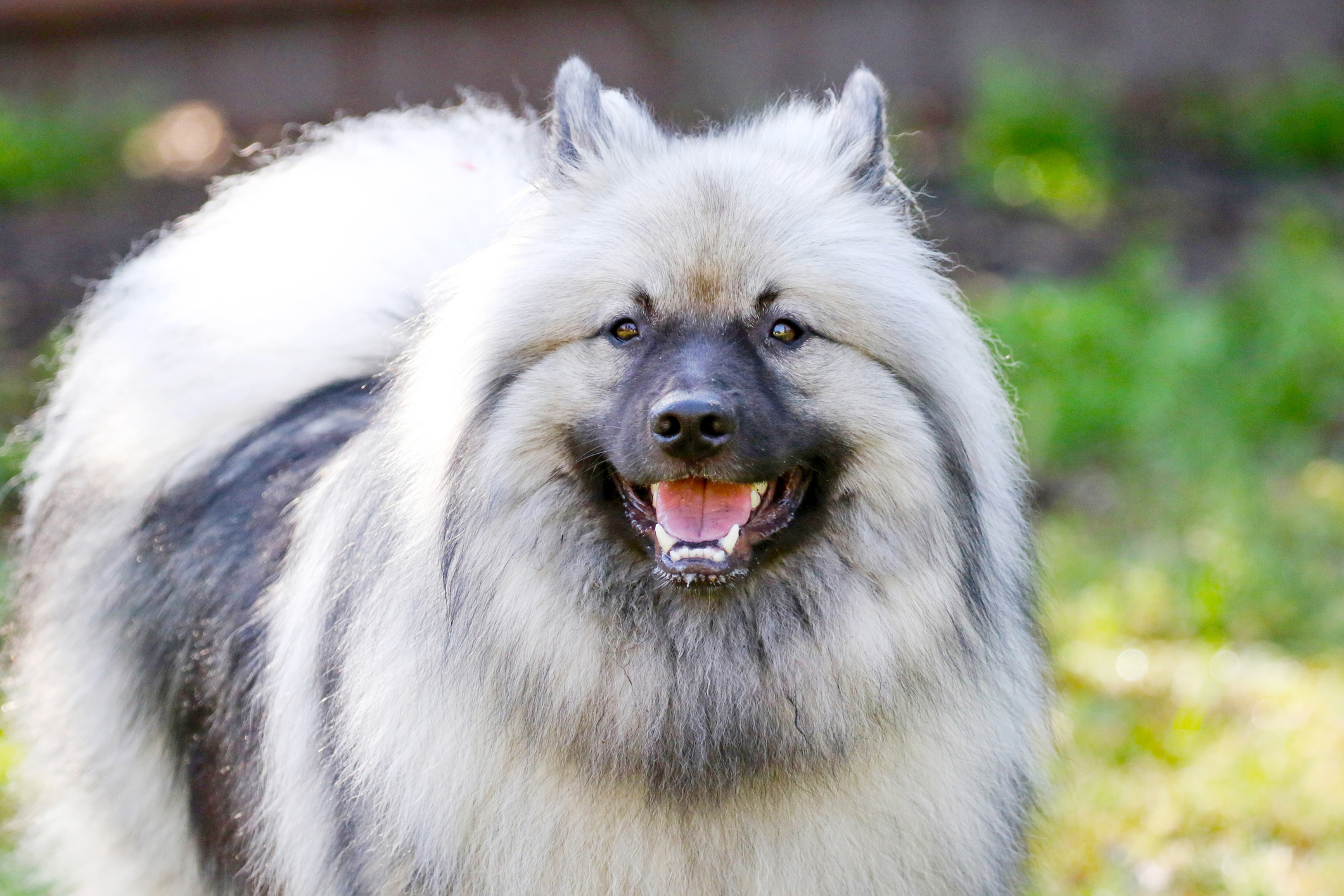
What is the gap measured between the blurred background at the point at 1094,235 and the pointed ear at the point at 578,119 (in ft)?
6.26

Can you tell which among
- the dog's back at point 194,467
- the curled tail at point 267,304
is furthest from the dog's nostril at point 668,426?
the curled tail at point 267,304

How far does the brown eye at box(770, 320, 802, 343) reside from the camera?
252 centimetres

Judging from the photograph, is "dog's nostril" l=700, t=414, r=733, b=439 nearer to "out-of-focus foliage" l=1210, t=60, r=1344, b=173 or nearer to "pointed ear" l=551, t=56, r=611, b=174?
"pointed ear" l=551, t=56, r=611, b=174

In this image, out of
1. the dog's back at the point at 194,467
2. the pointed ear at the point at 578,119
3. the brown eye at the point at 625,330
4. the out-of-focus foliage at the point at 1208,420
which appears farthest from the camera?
the out-of-focus foliage at the point at 1208,420

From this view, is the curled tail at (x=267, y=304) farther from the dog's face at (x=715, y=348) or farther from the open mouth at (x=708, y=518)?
the open mouth at (x=708, y=518)

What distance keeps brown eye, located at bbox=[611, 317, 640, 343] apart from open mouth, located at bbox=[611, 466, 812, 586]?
0.25 metres

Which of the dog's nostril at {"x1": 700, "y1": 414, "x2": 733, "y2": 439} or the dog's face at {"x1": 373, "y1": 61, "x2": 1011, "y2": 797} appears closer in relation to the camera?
the dog's nostril at {"x1": 700, "y1": 414, "x2": 733, "y2": 439}

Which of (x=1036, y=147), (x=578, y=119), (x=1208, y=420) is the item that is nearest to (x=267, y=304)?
(x=578, y=119)

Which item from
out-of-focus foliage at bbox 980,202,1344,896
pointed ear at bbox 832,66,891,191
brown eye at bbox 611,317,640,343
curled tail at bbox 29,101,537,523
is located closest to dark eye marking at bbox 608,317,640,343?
brown eye at bbox 611,317,640,343

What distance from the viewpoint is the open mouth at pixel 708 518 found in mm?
2396

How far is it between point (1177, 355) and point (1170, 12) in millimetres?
3947

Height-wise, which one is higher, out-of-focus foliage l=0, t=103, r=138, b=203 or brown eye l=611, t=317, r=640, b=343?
out-of-focus foliage l=0, t=103, r=138, b=203

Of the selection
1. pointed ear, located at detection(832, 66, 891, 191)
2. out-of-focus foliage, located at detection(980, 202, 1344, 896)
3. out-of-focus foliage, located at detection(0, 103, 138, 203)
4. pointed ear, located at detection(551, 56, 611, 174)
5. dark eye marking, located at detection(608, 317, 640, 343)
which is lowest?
out-of-focus foliage, located at detection(980, 202, 1344, 896)

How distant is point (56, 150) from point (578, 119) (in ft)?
22.5
